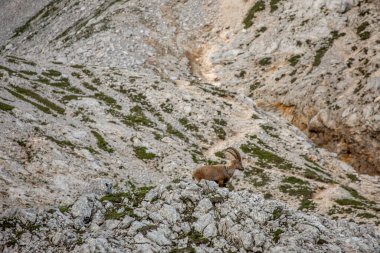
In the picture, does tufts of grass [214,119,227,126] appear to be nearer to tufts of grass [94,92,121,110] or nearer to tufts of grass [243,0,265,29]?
tufts of grass [94,92,121,110]

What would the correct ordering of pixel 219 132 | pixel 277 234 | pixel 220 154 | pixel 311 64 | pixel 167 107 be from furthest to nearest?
pixel 311 64
pixel 167 107
pixel 219 132
pixel 220 154
pixel 277 234

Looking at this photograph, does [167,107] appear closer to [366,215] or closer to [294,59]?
[294,59]

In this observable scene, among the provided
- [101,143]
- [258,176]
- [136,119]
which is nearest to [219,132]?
[136,119]

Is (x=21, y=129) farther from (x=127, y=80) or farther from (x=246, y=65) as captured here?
(x=246, y=65)

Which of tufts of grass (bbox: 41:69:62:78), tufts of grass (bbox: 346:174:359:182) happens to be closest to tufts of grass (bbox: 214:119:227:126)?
tufts of grass (bbox: 346:174:359:182)

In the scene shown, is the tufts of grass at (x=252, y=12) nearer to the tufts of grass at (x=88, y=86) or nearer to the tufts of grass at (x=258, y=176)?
the tufts of grass at (x=88, y=86)

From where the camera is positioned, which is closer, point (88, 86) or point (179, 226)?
point (179, 226)
